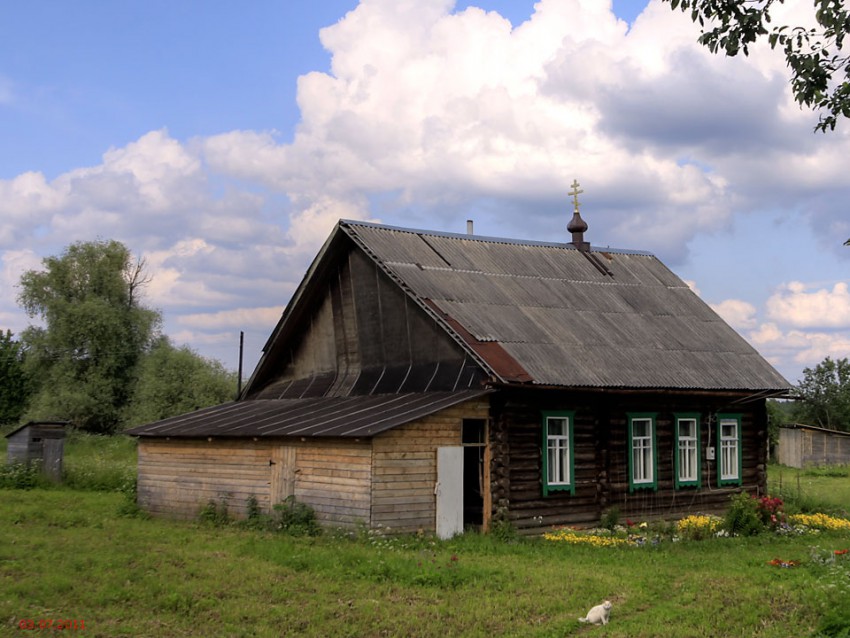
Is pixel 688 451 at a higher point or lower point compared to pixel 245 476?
higher

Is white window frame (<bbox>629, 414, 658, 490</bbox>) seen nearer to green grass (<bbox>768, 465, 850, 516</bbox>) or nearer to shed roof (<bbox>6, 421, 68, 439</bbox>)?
green grass (<bbox>768, 465, 850, 516</bbox>)

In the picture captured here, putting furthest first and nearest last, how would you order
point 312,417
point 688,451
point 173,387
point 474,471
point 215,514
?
point 173,387
point 688,451
point 474,471
point 215,514
point 312,417

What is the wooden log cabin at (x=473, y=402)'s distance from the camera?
1769 cm

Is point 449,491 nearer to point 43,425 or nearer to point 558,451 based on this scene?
point 558,451

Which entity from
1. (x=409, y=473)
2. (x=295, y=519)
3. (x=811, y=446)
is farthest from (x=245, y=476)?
(x=811, y=446)

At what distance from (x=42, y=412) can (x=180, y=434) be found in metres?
30.7

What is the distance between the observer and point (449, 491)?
1766cm

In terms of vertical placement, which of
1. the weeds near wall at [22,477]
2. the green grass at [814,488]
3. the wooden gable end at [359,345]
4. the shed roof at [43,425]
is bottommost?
the green grass at [814,488]

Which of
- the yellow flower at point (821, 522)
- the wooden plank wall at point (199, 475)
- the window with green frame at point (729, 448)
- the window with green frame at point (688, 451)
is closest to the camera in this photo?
the wooden plank wall at point (199, 475)

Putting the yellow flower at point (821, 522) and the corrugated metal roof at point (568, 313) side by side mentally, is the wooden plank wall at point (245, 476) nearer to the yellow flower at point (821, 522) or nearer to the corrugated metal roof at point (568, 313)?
the corrugated metal roof at point (568, 313)

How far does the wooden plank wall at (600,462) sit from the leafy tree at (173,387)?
31086mm

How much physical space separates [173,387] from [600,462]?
32.9 metres

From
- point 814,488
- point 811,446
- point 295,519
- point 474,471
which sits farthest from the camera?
point 811,446

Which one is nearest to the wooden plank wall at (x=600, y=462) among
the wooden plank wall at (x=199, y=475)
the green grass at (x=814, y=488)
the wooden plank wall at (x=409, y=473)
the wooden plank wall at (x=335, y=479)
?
the green grass at (x=814, y=488)
